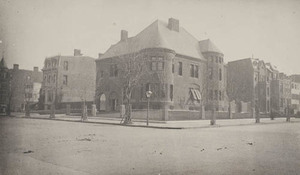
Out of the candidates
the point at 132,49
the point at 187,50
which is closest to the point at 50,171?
the point at 132,49

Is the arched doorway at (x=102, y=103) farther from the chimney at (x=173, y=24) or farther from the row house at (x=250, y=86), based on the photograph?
the row house at (x=250, y=86)

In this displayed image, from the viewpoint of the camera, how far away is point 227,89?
4141 centimetres

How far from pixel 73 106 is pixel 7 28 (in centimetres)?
3744

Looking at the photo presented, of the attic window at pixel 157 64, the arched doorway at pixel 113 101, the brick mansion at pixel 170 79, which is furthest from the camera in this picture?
the arched doorway at pixel 113 101

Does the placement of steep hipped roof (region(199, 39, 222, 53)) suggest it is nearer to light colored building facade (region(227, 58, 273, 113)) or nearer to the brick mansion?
the brick mansion

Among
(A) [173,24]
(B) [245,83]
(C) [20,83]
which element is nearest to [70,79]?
(A) [173,24]

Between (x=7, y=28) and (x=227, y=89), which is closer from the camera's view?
(x=7, y=28)

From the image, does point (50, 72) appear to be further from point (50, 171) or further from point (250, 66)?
point (50, 171)

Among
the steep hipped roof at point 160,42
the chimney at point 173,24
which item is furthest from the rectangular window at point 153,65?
the chimney at point 173,24

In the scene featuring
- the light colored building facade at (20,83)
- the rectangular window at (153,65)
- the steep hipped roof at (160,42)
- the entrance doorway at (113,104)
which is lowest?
the entrance doorway at (113,104)

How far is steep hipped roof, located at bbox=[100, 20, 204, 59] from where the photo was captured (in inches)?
1316

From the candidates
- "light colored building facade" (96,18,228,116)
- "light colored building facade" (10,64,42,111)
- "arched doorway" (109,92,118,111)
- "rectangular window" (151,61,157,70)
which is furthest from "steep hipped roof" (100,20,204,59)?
"light colored building facade" (10,64,42,111)

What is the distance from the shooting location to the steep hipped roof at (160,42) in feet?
110

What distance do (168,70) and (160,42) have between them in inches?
135
